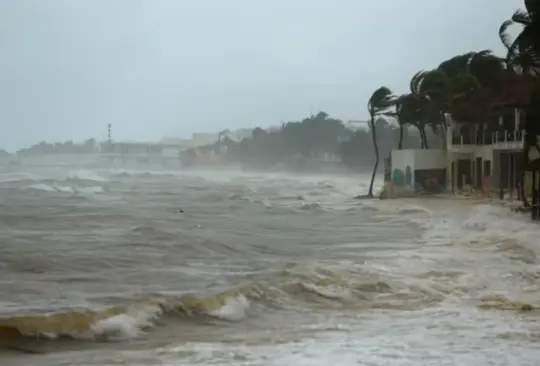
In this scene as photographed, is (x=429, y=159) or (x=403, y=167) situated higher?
(x=429, y=159)

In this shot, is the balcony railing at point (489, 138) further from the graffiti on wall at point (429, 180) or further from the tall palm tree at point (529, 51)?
the tall palm tree at point (529, 51)

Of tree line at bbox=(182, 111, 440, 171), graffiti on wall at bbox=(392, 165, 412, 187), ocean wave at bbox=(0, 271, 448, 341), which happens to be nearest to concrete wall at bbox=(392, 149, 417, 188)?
graffiti on wall at bbox=(392, 165, 412, 187)

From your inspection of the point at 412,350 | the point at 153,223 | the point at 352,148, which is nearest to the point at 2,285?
the point at 412,350

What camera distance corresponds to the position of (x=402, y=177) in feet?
111

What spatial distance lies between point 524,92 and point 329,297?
1789 cm

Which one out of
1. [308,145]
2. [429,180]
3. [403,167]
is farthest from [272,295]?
[308,145]

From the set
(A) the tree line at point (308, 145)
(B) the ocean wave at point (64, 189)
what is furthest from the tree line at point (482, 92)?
(A) the tree line at point (308, 145)

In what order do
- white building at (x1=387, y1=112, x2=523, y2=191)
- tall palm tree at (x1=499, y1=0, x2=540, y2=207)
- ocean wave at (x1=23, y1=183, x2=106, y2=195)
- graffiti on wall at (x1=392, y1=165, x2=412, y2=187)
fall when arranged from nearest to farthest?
tall palm tree at (x1=499, y1=0, x2=540, y2=207) < white building at (x1=387, y1=112, x2=523, y2=191) < graffiti on wall at (x1=392, y1=165, x2=412, y2=187) < ocean wave at (x1=23, y1=183, x2=106, y2=195)

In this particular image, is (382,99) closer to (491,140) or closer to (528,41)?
(491,140)

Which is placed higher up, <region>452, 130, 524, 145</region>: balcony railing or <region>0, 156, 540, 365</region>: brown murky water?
<region>452, 130, 524, 145</region>: balcony railing

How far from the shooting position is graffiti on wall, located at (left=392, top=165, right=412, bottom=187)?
110 feet

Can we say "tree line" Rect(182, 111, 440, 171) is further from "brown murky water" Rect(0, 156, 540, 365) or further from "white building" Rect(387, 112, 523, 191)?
"brown murky water" Rect(0, 156, 540, 365)

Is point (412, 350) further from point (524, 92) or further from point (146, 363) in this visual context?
point (524, 92)

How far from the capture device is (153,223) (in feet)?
64.6
